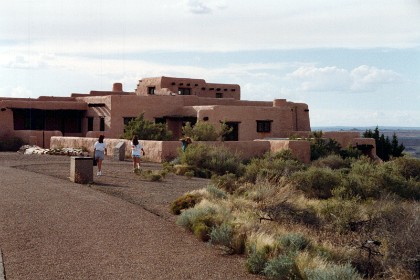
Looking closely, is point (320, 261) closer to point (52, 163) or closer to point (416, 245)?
point (416, 245)

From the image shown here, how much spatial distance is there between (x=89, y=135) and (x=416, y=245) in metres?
Answer: 31.8

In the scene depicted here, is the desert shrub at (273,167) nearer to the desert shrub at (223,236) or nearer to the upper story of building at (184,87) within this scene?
the desert shrub at (223,236)

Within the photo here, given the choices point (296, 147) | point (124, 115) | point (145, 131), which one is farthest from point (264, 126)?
point (145, 131)

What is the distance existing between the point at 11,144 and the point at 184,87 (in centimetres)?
2010

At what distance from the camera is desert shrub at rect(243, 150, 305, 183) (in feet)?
89.1

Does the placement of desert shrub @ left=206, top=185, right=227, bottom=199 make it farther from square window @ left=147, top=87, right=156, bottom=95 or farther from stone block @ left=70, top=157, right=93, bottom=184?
square window @ left=147, top=87, right=156, bottom=95

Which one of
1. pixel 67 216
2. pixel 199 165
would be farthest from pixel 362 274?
pixel 199 165

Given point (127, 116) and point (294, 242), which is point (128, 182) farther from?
point (127, 116)

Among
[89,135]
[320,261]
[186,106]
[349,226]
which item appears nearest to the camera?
[320,261]

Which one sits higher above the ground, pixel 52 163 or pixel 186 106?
pixel 186 106

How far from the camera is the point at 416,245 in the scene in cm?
1265

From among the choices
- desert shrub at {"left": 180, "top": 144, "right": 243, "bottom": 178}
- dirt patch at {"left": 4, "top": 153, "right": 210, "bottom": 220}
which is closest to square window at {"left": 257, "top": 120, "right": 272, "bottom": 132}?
desert shrub at {"left": 180, "top": 144, "right": 243, "bottom": 178}

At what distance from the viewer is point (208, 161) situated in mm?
30000

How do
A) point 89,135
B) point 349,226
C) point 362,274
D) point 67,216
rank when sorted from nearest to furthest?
point 362,274, point 67,216, point 349,226, point 89,135
